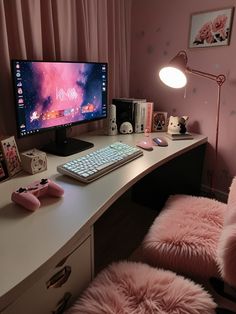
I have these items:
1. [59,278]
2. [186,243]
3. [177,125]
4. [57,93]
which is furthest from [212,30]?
[59,278]

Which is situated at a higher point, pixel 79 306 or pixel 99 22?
pixel 99 22

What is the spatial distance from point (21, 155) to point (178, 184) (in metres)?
1.22

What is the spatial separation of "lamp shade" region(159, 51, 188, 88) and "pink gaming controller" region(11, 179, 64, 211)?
1104mm

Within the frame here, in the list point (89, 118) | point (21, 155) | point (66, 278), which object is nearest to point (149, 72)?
point (89, 118)

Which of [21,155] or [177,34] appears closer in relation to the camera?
[21,155]

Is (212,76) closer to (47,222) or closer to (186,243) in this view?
(186,243)

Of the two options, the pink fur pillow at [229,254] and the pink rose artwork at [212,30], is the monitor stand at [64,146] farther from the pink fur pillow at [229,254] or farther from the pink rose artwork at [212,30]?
the pink rose artwork at [212,30]

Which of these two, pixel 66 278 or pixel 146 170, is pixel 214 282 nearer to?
pixel 146 170

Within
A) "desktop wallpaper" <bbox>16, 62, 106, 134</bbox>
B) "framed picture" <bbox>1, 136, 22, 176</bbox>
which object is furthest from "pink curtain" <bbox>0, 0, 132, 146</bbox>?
"framed picture" <bbox>1, 136, 22, 176</bbox>

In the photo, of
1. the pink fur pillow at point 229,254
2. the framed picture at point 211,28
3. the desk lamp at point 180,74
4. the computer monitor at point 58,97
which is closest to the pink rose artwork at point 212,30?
the framed picture at point 211,28

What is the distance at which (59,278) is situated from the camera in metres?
0.78

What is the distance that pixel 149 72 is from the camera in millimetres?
2088

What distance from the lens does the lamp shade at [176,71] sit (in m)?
1.56

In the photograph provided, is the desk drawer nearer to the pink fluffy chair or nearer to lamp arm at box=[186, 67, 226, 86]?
the pink fluffy chair
